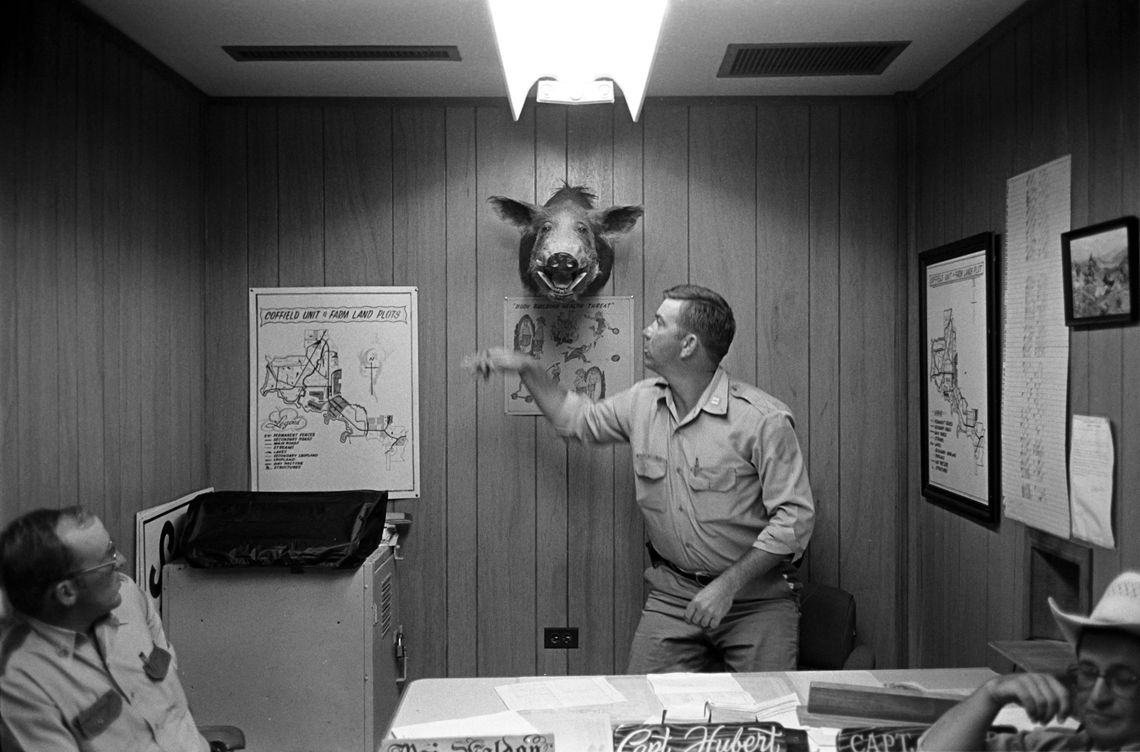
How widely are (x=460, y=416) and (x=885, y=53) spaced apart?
191cm

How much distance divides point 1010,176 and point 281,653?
8.60 feet

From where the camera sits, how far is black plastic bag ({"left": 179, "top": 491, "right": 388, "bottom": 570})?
116 inches

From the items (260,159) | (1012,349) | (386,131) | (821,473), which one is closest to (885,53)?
(1012,349)

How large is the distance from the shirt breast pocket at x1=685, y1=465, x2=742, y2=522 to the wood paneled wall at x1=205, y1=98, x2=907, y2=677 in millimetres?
659

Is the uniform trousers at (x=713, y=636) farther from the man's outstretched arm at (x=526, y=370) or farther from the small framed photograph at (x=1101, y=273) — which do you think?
the small framed photograph at (x=1101, y=273)

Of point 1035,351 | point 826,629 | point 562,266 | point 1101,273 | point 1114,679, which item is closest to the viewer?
point 1114,679

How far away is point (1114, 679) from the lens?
1.07m

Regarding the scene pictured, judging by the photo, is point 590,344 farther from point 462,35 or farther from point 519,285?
point 462,35

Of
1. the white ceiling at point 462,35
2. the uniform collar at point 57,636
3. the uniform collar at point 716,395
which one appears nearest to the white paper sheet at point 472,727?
the uniform collar at point 57,636

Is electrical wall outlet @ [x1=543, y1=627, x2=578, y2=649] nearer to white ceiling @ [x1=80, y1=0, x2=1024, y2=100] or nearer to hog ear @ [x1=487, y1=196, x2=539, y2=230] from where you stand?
hog ear @ [x1=487, y1=196, x2=539, y2=230]

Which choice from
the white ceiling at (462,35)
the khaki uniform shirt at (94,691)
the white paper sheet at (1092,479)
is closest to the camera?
the khaki uniform shirt at (94,691)

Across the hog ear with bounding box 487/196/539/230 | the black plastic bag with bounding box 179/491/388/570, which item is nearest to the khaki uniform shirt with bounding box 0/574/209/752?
the black plastic bag with bounding box 179/491/388/570

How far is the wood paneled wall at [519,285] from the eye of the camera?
11.3ft

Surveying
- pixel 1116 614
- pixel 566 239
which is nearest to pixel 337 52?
pixel 566 239
